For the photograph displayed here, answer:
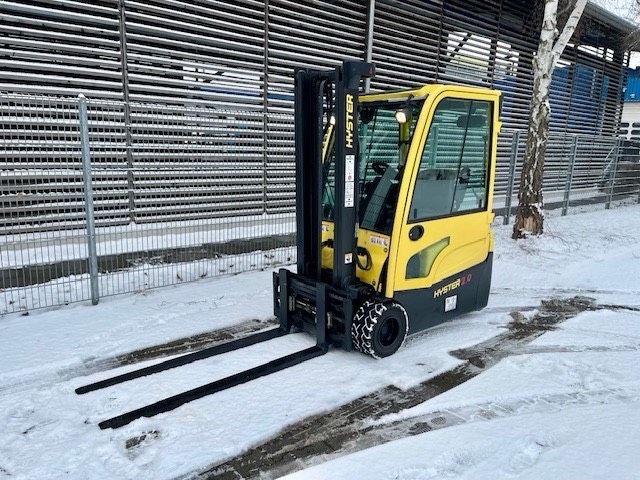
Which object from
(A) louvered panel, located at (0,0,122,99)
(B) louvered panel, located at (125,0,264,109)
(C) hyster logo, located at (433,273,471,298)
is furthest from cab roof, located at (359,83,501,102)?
(A) louvered panel, located at (0,0,122,99)

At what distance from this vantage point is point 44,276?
5.59 metres

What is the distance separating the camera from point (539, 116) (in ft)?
29.7

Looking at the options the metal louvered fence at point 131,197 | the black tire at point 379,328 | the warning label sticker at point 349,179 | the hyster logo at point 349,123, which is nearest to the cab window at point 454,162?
the warning label sticker at point 349,179

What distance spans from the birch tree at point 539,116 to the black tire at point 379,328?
6.11 metres

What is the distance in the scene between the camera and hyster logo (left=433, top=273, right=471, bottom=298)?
4715 mm

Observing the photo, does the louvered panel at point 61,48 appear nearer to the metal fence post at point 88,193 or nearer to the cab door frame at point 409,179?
the metal fence post at point 88,193

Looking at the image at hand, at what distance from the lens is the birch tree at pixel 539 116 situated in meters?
8.61

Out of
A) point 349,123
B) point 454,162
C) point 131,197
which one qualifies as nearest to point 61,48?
point 131,197

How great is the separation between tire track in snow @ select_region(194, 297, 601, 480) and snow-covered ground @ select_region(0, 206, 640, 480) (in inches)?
3.1

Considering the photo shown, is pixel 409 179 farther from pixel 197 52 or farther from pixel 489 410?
pixel 197 52

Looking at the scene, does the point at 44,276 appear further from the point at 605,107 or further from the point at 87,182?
the point at 605,107

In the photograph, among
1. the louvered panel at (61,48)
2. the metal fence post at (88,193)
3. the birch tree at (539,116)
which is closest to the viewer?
the metal fence post at (88,193)

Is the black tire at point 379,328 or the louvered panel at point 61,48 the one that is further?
the louvered panel at point 61,48

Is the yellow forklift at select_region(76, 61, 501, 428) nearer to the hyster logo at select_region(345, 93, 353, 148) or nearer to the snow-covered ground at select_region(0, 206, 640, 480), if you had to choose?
the hyster logo at select_region(345, 93, 353, 148)
